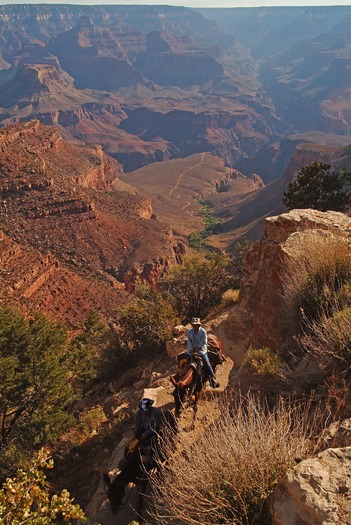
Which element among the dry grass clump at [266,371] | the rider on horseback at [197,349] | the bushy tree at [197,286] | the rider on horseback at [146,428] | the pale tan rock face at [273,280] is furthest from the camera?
the bushy tree at [197,286]

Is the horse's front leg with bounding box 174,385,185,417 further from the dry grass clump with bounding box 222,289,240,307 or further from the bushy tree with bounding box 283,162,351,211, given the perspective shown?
the bushy tree with bounding box 283,162,351,211

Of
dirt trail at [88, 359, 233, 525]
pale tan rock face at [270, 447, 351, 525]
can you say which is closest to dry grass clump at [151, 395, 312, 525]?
pale tan rock face at [270, 447, 351, 525]

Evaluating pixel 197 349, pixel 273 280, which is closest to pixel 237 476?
pixel 197 349

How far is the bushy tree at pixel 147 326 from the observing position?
50.9 feet

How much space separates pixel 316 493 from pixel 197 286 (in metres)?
15.1

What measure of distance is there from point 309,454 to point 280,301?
14.7 feet

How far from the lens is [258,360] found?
7.57 meters

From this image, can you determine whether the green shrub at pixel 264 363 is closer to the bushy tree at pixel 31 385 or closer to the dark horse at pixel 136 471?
the dark horse at pixel 136 471

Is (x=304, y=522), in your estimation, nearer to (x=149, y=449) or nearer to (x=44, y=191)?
(x=149, y=449)

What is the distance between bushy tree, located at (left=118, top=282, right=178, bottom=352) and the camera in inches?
611

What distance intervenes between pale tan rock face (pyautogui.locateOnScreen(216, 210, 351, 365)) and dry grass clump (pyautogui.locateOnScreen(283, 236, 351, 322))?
0.43 m

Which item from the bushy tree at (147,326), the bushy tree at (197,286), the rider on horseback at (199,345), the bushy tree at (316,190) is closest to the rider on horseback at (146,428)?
the rider on horseback at (199,345)

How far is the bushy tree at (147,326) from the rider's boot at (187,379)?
23.7 feet

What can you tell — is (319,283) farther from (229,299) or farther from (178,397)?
(229,299)
